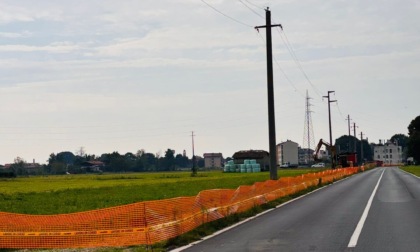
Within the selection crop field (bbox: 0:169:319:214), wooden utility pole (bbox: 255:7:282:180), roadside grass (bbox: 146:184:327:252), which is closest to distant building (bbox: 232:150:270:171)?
crop field (bbox: 0:169:319:214)

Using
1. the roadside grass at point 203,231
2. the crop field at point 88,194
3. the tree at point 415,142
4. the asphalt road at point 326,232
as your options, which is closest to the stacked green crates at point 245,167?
the tree at point 415,142

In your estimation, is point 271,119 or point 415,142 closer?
point 271,119

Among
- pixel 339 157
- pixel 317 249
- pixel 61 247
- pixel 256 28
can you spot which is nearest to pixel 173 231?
pixel 61 247

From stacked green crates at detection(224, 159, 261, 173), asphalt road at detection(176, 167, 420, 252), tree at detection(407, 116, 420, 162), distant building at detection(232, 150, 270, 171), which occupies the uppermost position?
tree at detection(407, 116, 420, 162)

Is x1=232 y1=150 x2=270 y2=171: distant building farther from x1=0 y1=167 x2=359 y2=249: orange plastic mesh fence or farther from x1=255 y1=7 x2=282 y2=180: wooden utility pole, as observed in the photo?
x1=0 y1=167 x2=359 y2=249: orange plastic mesh fence

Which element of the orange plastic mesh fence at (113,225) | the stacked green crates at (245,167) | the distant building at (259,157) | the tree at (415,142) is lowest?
the orange plastic mesh fence at (113,225)

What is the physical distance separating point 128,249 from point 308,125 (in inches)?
4947

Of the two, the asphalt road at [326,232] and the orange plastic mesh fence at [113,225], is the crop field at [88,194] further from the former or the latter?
the asphalt road at [326,232]

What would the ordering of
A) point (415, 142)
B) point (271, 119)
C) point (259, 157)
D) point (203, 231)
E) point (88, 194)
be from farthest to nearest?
1. point (415, 142)
2. point (259, 157)
3. point (88, 194)
4. point (271, 119)
5. point (203, 231)

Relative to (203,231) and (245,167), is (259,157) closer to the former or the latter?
(245,167)

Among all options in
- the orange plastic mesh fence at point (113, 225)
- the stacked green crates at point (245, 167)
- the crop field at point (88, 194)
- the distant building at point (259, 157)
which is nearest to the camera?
the orange plastic mesh fence at point (113, 225)

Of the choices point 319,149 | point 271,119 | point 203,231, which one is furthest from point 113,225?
point 319,149

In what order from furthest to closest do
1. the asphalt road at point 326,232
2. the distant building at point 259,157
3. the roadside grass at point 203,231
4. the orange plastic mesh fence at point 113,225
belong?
the distant building at point 259,157 < the orange plastic mesh fence at point 113,225 < the roadside grass at point 203,231 < the asphalt road at point 326,232

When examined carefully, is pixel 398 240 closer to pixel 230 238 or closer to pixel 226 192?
pixel 230 238
